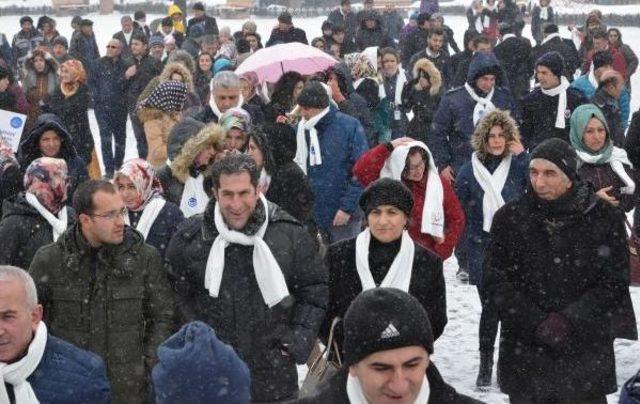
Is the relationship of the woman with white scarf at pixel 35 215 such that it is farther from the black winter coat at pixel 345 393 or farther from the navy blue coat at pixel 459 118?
the navy blue coat at pixel 459 118

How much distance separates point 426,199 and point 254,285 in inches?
97.1

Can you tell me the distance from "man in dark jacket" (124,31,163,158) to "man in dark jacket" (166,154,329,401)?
10.1 metres

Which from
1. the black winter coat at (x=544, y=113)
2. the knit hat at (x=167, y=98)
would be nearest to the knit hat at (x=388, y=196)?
the knit hat at (x=167, y=98)

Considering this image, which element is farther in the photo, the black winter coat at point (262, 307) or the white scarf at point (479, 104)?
the white scarf at point (479, 104)

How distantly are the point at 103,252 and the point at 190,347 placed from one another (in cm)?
205

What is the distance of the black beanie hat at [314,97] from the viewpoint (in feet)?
29.8

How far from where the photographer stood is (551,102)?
10570 mm

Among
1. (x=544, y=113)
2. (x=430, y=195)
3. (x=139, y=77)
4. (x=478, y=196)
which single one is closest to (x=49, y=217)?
(x=430, y=195)

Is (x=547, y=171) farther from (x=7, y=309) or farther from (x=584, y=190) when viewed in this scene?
(x=7, y=309)

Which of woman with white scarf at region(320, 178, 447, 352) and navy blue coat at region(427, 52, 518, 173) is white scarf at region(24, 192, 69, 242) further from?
navy blue coat at region(427, 52, 518, 173)

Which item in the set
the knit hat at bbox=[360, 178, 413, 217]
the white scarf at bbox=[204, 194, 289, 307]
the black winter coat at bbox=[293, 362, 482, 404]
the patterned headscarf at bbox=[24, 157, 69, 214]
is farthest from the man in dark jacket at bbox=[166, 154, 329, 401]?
the black winter coat at bbox=[293, 362, 482, 404]

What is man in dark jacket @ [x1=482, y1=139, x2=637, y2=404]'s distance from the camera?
19.4 feet

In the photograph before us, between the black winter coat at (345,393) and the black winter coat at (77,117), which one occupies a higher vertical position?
the black winter coat at (345,393)

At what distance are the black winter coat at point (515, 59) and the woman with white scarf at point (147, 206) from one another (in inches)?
412
